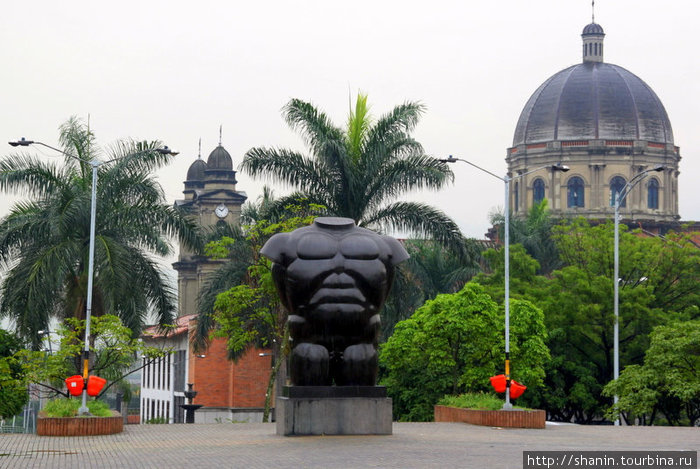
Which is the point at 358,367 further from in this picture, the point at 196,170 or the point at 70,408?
the point at 196,170

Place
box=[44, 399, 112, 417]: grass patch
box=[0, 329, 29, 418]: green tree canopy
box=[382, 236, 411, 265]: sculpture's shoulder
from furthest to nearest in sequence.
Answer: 1. box=[0, 329, 29, 418]: green tree canopy
2. box=[44, 399, 112, 417]: grass patch
3. box=[382, 236, 411, 265]: sculpture's shoulder

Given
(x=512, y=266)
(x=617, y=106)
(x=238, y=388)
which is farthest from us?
(x=617, y=106)

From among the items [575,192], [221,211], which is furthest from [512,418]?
[575,192]

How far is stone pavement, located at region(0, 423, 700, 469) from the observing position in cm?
1830

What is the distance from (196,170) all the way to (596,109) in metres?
34.3

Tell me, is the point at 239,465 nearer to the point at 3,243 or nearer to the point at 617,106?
the point at 3,243

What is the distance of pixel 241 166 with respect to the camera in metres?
35.8

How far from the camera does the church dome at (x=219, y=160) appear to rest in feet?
340

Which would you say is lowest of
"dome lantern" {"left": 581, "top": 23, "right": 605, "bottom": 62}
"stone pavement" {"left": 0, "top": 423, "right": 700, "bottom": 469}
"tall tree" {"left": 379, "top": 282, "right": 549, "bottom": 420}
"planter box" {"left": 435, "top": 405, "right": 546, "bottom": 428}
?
"stone pavement" {"left": 0, "top": 423, "right": 700, "bottom": 469}

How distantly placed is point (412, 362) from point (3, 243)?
1212 cm

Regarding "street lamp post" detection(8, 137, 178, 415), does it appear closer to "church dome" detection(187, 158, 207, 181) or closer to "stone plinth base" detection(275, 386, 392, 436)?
"stone plinth base" detection(275, 386, 392, 436)

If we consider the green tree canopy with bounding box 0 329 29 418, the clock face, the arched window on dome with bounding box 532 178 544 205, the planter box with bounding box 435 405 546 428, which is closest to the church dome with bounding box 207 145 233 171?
the clock face

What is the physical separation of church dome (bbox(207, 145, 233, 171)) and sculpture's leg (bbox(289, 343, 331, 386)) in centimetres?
8175

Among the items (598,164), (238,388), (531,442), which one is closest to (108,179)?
(531,442)
